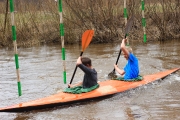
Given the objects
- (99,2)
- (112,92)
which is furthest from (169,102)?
(99,2)

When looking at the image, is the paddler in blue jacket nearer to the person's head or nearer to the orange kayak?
the orange kayak

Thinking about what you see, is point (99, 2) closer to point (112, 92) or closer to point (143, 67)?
point (143, 67)

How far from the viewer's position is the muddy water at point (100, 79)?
620 centimetres

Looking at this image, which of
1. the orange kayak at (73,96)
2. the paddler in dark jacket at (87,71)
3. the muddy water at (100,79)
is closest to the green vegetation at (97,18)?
the muddy water at (100,79)

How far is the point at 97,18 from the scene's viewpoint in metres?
15.6

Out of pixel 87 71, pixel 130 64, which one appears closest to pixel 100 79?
pixel 130 64

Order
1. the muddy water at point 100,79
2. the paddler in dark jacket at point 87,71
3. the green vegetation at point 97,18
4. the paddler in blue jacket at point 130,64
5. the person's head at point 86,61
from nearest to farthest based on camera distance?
the muddy water at point 100,79, the paddler in dark jacket at point 87,71, the person's head at point 86,61, the paddler in blue jacket at point 130,64, the green vegetation at point 97,18

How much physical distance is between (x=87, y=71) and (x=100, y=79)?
2.37 m

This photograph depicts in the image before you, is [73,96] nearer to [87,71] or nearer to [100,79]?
[87,71]

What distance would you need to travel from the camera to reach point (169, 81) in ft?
27.7

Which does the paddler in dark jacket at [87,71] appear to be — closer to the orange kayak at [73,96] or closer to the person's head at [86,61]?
the person's head at [86,61]

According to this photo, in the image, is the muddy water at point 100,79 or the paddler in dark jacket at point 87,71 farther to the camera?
the paddler in dark jacket at point 87,71

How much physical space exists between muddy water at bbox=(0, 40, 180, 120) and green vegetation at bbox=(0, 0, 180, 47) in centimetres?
71

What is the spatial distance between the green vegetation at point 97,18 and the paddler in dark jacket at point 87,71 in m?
8.56
